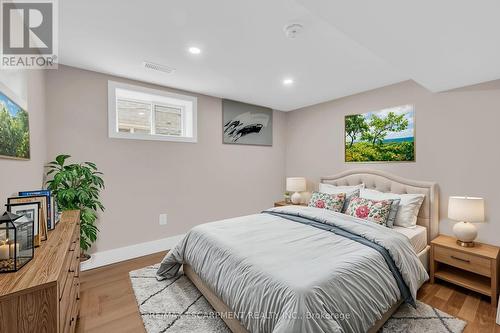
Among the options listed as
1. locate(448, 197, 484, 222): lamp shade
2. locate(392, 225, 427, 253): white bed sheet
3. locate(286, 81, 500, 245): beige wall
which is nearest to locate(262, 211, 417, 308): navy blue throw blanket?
locate(392, 225, 427, 253): white bed sheet

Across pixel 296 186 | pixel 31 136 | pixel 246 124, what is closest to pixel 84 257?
pixel 31 136

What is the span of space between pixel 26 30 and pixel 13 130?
95cm

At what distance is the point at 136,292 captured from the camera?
2242 millimetres

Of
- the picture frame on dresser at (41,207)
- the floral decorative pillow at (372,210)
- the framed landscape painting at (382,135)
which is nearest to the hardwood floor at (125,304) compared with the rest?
the floral decorative pillow at (372,210)

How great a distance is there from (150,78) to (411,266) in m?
3.46

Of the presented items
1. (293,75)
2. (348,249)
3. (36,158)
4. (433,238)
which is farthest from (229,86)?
(433,238)

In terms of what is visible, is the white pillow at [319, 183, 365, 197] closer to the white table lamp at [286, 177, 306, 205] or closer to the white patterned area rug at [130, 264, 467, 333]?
the white table lamp at [286, 177, 306, 205]

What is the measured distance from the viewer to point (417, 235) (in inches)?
95.3

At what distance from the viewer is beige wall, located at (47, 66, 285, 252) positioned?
268cm

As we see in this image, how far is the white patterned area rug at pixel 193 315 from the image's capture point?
1758 mm

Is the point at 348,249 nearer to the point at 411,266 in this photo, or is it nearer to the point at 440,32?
the point at 411,266

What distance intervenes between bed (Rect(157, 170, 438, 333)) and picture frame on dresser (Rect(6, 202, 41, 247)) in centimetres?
117

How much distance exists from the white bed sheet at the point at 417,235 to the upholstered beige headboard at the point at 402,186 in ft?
0.51

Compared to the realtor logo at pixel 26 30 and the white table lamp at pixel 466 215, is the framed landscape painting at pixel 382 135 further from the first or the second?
the realtor logo at pixel 26 30
